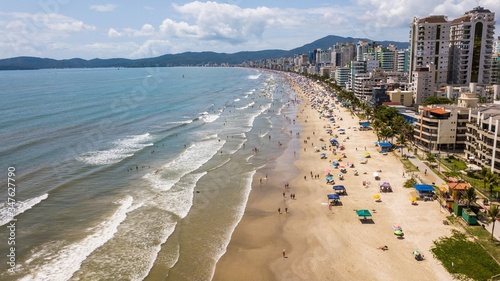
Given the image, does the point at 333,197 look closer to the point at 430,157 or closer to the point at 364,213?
the point at 364,213

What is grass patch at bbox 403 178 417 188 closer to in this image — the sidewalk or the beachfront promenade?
the beachfront promenade

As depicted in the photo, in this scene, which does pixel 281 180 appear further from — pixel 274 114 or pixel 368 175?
pixel 274 114

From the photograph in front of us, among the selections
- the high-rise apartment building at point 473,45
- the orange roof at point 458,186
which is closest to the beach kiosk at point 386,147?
the orange roof at point 458,186

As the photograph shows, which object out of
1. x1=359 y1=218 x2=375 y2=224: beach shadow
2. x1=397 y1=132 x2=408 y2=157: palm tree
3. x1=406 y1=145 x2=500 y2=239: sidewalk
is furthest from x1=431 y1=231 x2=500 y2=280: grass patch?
x1=397 y1=132 x2=408 y2=157: palm tree

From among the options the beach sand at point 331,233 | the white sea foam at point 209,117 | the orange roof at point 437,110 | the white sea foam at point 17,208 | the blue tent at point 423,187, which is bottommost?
the beach sand at point 331,233

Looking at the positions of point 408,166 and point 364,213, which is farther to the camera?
point 408,166

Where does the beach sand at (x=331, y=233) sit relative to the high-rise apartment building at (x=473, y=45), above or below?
below

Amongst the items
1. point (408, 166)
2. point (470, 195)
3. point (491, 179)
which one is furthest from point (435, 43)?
point (470, 195)

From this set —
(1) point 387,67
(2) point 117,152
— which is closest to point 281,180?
(2) point 117,152

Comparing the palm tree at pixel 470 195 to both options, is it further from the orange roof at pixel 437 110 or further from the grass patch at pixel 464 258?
the orange roof at pixel 437 110
